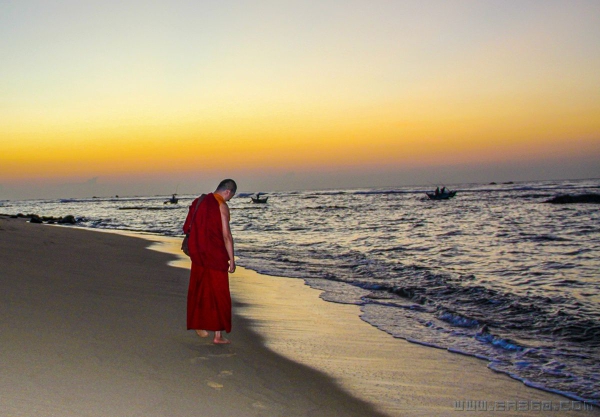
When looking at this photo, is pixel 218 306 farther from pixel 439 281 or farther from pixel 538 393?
pixel 439 281

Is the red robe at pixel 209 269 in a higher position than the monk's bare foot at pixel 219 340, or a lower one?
higher

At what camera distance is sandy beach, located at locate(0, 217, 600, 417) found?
332 centimetres

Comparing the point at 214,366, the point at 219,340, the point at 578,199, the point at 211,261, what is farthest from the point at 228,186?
the point at 578,199

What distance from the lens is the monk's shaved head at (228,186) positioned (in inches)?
207

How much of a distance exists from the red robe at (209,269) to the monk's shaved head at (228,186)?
0.13 m

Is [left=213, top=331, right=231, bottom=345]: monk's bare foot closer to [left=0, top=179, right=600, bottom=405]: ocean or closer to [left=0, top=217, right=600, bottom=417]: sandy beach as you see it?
[left=0, top=217, right=600, bottom=417]: sandy beach

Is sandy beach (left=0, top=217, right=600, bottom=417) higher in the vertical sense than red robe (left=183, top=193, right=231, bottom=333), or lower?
lower

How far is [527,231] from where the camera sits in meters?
20.7

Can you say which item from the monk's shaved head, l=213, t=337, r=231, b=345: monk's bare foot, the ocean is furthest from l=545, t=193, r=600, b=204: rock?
l=213, t=337, r=231, b=345: monk's bare foot

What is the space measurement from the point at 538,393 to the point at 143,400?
11.2 ft

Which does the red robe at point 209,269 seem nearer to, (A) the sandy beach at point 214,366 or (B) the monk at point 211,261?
(B) the monk at point 211,261

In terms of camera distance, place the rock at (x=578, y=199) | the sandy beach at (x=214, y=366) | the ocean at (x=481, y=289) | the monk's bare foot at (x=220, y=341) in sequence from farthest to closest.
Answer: the rock at (x=578, y=199)
the ocean at (x=481, y=289)
the monk's bare foot at (x=220, y=341)
the sandy beach at (x=214, y=366)

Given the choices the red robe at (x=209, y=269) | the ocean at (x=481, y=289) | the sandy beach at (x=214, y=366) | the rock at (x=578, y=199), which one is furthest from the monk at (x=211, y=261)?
the rock at (x=578, y=199)

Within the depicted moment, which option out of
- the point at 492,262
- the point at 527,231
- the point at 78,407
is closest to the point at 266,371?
the point at 78,407
